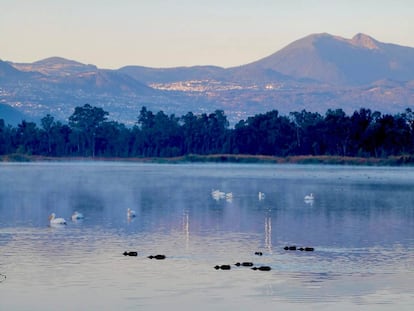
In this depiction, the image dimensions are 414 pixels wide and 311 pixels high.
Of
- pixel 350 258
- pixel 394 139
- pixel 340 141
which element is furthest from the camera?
pixel 340 141

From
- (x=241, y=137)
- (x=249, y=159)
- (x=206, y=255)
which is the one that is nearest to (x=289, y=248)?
(x=206, y=255)

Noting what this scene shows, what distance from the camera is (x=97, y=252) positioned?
30188mm

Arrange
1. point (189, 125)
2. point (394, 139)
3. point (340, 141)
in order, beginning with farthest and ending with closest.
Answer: point (189, 125) < point (340, 141) < point (394, 139)

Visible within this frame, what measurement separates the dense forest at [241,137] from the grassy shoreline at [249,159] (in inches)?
64.5

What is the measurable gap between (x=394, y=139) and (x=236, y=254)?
110 metres

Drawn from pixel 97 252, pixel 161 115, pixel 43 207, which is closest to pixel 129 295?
pixel 97 252

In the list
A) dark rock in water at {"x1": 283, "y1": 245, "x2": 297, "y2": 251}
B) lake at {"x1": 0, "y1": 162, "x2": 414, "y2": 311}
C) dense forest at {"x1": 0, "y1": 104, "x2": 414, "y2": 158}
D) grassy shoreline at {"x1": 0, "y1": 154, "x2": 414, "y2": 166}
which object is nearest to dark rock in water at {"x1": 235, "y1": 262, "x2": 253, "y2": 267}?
lake at {"x1": 0, "y1": 162, "x2": 414, "y2": 311}

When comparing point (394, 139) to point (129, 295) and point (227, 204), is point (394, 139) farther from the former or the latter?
point (129, 295)

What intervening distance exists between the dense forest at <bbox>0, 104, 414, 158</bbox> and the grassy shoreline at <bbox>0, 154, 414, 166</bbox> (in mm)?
1637

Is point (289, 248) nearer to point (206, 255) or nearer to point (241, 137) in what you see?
point (206, 255)

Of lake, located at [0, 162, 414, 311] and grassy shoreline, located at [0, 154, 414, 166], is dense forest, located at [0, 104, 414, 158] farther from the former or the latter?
lake, located at [0, 162, 414, 311]

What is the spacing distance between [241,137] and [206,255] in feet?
460

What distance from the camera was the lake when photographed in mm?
22516

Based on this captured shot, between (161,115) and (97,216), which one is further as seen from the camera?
(161,115)
